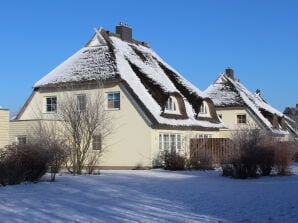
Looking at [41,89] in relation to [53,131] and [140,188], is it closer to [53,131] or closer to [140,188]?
[53,131]

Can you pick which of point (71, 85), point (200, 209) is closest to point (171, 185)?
point (200, 209)

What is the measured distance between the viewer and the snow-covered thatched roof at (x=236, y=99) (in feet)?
164

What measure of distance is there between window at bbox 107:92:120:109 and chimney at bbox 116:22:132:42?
6937 millimetres

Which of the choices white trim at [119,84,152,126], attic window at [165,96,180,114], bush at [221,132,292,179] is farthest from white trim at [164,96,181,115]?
bush at [221,132,292,179]

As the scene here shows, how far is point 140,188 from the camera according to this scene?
1838 centimetres

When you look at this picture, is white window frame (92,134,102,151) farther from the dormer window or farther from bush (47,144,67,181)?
the dormer window

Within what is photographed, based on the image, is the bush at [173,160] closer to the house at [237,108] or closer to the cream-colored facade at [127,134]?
the cream-colored facade at [127,134]

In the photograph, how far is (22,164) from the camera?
19906 mm

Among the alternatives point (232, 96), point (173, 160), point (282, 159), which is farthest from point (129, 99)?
point (232, 96)

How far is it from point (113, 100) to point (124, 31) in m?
7.82

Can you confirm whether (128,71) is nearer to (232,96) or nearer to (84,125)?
(84,125)

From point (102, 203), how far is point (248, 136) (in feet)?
43.6

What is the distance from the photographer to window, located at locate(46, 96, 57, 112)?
1385 inches

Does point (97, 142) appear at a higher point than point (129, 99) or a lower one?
lower
